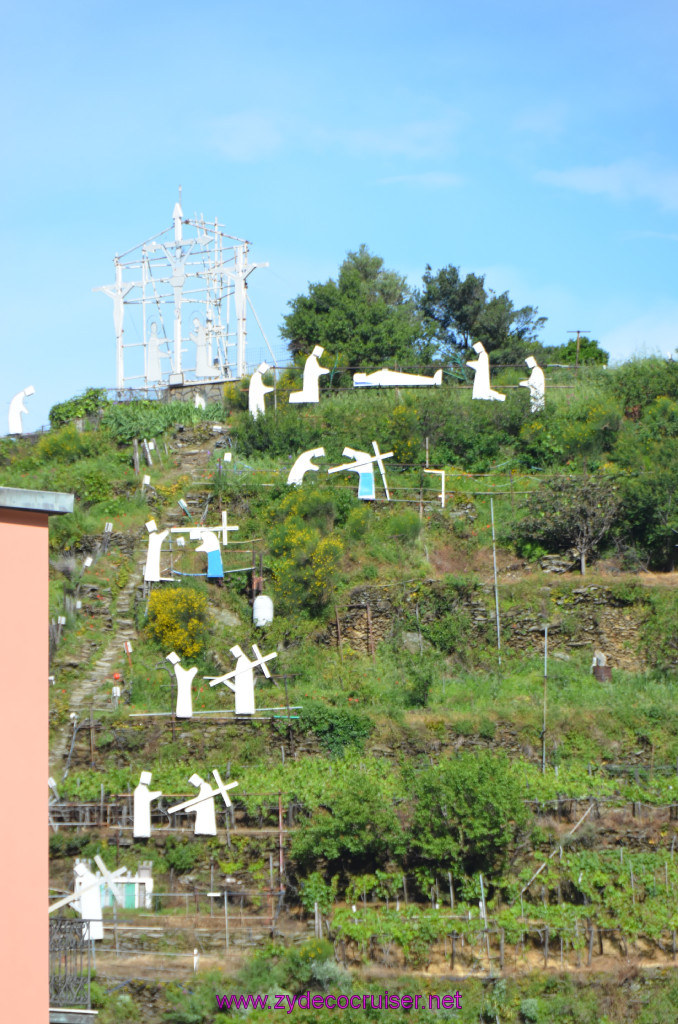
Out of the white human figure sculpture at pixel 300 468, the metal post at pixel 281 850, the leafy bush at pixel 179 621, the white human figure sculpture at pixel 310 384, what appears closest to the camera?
the metal post at pixel 281 850

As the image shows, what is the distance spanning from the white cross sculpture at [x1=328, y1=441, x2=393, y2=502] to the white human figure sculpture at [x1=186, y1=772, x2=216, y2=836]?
10.1 metres

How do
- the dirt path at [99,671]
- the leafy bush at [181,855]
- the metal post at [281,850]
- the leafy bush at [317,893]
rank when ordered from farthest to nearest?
the dirt path at [99,671], the leafy bush at [181,855], the metal post at [281,850], the leafy bush at [317,893]

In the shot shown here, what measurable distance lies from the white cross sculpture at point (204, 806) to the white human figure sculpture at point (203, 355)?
18.6 metres

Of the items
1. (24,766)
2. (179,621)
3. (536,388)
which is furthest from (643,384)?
(24,766)

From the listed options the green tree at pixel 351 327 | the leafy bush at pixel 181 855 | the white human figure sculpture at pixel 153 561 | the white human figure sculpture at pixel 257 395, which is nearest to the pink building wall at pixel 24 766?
the leafy bush at pixel 181 855

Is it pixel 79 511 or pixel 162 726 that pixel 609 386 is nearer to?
pixel 79 511

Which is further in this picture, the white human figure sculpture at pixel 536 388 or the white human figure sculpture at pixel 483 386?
the white human figure sculpture at pixel 483 386

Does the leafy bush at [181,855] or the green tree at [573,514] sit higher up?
the green tree at [573,514]

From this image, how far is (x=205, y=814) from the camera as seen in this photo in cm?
1830

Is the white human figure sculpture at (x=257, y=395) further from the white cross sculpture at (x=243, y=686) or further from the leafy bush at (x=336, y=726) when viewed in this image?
the leafy bush at (x=336, y=726)

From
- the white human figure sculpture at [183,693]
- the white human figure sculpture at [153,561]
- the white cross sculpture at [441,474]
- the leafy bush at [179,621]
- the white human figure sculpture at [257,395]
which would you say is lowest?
the white human figure sculpture at [183,693]

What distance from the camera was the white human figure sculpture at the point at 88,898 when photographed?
16.3 m

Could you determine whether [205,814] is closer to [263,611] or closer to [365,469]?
[263,611]

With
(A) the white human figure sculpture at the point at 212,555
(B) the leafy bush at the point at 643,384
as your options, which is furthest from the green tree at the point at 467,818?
(B) the leafy bush at the point at 643,384
